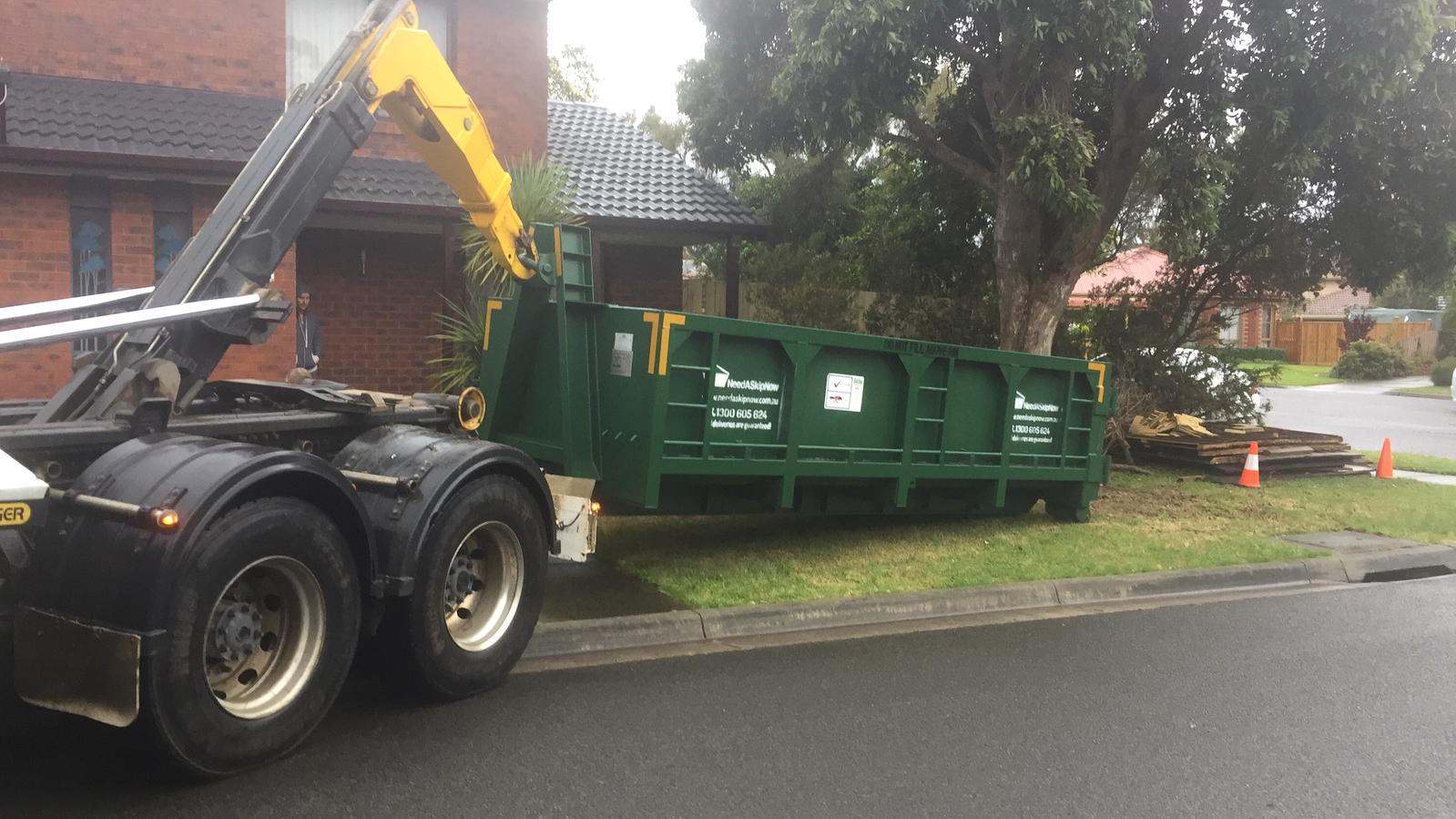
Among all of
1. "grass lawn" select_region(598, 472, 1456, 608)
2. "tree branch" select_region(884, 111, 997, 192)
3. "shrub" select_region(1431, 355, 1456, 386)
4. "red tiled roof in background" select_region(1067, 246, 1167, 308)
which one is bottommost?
"grass lawn" select_region(598, 472, 1456, 608)

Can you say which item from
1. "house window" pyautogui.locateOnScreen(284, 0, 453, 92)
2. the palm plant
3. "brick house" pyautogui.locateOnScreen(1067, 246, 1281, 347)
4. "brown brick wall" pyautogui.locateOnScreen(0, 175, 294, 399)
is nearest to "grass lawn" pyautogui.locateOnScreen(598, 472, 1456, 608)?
the palm plant

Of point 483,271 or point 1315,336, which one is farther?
point 1315,336

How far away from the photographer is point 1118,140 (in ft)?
42.9

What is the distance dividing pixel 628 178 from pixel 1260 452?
8.91 m

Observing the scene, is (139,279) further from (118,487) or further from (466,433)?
(118,487)

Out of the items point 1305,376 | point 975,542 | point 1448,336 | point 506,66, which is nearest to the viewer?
point 975,542

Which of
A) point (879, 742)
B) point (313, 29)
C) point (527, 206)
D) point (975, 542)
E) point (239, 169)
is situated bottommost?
point (879, 742)

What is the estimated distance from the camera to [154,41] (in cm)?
1276

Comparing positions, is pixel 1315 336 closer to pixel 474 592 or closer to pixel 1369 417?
pixel 1369 417

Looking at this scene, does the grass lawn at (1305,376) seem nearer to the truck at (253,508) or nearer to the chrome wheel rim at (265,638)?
the truck at (253,508)

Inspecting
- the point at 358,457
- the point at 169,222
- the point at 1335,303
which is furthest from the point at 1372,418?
the point at 1335,303

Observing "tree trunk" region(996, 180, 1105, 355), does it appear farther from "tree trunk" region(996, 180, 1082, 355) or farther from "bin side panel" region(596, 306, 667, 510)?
"bin side panel" region(596, 306, 667, 510)

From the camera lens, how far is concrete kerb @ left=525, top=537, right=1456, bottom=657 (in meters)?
6.64

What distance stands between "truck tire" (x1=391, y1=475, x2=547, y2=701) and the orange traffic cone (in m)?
10.3
